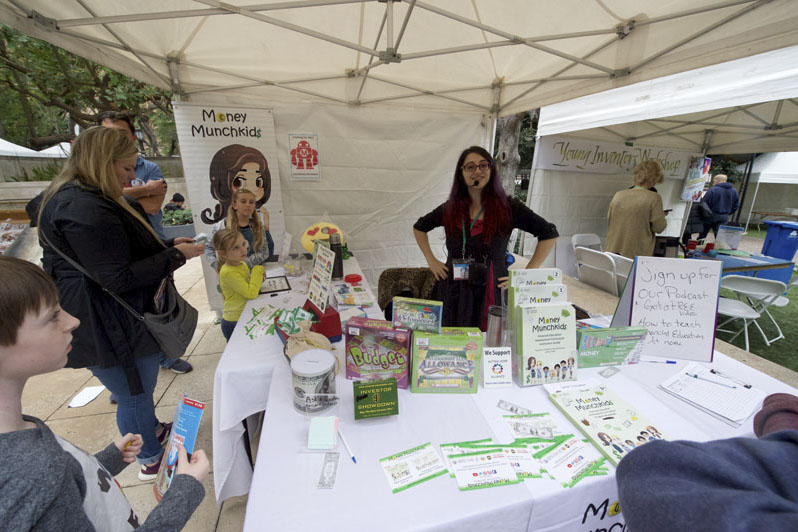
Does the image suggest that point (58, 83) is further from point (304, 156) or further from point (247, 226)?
point (247, 226)

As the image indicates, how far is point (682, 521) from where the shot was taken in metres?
0.42

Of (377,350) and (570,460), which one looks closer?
(570,460)

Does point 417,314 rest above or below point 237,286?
Answer: above

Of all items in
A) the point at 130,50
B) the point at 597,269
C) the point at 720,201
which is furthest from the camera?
the point at 720,201

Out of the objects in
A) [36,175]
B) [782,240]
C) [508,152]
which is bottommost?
[782,240]

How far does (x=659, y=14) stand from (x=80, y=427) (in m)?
4.15

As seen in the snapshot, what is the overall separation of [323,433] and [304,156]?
2980mm

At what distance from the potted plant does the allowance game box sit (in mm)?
6912

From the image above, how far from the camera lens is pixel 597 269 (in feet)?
11.8

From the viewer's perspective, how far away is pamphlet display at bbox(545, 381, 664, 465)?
86 cm

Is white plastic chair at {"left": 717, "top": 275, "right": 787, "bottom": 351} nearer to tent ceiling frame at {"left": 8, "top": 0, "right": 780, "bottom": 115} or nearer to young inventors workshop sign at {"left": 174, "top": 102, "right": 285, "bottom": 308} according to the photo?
tent ceiling frame at {"left": 8, "top": 0, "right": 780, "bottom": 115}

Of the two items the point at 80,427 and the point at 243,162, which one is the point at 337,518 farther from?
the point at 243,162

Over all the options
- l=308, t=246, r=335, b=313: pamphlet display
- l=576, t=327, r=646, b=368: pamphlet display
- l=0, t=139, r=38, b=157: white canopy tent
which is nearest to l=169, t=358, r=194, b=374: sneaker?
l=308, t=246, r=335, b=313: pamphlet display

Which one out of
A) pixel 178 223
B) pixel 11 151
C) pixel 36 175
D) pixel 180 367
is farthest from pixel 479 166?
pixel 36 175
